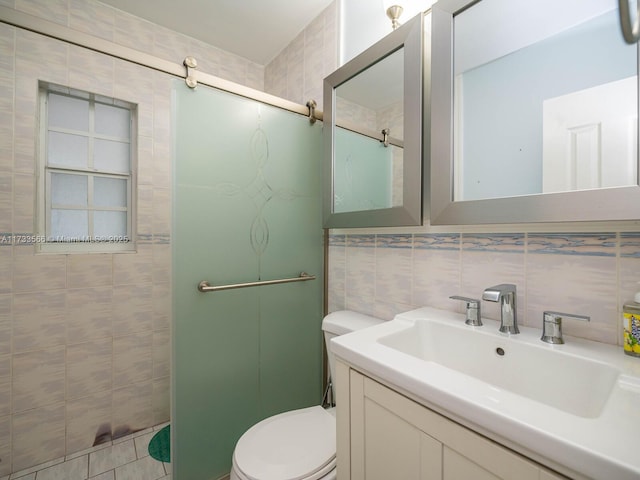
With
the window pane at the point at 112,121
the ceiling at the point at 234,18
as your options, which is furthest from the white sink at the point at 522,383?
the window pane at the point at 112,121

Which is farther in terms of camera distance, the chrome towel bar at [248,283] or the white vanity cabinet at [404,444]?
the chrome towel bar at [248,283]

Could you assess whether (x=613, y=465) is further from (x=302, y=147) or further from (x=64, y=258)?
(x=64, y=258)

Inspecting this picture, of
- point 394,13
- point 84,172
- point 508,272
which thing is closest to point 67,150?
point 84,172

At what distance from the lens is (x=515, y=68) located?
825mm

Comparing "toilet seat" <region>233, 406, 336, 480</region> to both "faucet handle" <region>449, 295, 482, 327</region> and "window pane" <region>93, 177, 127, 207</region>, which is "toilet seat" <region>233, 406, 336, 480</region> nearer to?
"faucet handle" <region>449, 295, 482, 327</region>

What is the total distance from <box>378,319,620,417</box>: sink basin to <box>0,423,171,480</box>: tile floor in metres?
1.44

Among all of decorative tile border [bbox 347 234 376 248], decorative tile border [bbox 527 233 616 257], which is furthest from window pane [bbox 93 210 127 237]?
decorative tile border [bbox 527 233 616 257]

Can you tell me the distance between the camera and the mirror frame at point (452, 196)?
653 mm

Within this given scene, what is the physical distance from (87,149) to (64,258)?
2.21ft

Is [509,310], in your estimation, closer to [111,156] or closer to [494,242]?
[494,242]

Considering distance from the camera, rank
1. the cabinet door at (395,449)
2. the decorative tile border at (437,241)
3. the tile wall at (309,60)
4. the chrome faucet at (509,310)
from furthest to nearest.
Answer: the tile wall at (309,60) → the decorative tile border at (437,241) → the chrome faucet at (509,310) → the cabinet door at (395,449)

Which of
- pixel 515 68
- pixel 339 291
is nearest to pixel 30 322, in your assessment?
pixel 339 291

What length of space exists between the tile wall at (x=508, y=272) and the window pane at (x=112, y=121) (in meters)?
1.61

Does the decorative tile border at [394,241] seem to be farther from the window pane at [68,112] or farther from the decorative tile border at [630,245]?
the window pane at [68,112]
